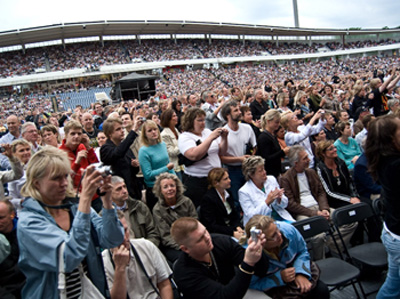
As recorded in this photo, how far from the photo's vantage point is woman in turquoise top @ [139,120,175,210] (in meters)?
3.88

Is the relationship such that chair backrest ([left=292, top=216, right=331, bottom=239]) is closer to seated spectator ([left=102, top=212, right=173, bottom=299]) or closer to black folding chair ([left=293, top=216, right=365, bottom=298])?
black folding chair ([left=293, top=216, right=365, bottom=298])

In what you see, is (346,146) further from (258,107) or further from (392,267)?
(392,267)

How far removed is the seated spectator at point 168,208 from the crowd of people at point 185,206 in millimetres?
11

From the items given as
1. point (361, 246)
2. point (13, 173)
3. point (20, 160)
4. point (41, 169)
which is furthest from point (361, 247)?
point (20, 160)

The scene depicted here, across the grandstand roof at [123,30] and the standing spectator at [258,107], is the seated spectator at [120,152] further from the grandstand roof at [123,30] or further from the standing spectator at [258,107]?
the grandstand roof at [123,30]

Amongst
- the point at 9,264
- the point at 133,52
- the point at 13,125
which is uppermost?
the point at 133,52

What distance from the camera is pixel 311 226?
9.94 ft

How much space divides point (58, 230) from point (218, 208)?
2.01 metres

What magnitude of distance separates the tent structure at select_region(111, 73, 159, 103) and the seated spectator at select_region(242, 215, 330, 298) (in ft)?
65.7

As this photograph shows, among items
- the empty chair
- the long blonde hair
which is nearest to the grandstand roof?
the empty chair

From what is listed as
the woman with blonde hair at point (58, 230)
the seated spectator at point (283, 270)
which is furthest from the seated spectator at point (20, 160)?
the seated spectator at point (283, 270)

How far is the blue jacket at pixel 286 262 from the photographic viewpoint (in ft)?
7.97

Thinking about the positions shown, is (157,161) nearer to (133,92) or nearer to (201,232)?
(201,232)

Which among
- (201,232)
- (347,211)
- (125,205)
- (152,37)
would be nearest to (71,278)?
(201,232)
